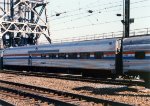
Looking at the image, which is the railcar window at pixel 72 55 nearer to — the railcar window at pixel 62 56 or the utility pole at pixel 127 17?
the railcar window at pixel 62 56

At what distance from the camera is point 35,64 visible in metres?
42.2

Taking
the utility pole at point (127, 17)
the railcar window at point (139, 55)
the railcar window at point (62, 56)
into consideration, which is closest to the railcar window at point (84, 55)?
the railcar window at point (62, 56)

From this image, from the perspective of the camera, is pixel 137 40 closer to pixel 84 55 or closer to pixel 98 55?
pixel 98 55

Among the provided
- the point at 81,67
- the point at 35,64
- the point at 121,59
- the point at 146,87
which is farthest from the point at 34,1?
the point at 146,87

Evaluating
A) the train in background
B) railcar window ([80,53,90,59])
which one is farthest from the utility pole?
railcar window ([80,53,90,59])

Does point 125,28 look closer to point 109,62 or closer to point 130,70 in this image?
point 109,62

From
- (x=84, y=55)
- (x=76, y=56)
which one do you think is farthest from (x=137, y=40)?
(x=76, y=56)

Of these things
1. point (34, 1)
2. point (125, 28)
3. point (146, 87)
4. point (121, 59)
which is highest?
point (34, 1)

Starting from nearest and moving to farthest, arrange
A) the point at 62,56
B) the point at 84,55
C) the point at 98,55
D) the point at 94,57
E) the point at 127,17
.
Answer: the point at 98,55 < the point at 94,57 < the point at 84,55 < the point at 127,17 < the point at 62,56

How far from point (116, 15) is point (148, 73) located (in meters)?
15.6

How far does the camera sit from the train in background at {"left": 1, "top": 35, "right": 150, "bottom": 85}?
2358 cm

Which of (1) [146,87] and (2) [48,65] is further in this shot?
Result: (2) [48,65]

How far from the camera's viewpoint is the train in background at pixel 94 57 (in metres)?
23.6

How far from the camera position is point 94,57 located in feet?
98.6
